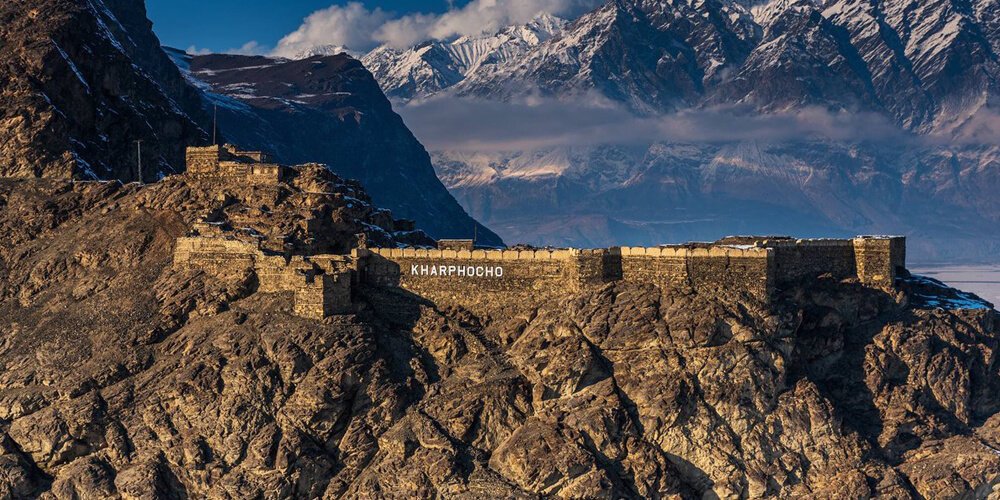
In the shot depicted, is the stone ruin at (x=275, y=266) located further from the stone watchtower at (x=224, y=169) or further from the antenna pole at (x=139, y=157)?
the antenna pole at (x=139, y=157)

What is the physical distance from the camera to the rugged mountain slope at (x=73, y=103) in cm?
14712

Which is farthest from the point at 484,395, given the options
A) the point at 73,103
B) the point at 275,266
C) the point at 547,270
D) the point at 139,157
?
the point at 73,103

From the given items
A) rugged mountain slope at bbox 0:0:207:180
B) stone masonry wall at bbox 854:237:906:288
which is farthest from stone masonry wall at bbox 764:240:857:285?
rugged mountain slope at bbox 0:0:207:180

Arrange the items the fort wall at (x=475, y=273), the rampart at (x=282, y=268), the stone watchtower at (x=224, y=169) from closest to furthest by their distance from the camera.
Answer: the rampart at (x=282, y=268) < the fort wall at (x=475, y=273) < the stone watchtower at (x=224, y=169)

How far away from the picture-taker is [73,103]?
159 meters

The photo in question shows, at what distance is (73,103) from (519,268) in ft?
224

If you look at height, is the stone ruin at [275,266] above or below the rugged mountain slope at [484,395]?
above

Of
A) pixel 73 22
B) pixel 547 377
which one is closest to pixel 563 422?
pixel 547 377

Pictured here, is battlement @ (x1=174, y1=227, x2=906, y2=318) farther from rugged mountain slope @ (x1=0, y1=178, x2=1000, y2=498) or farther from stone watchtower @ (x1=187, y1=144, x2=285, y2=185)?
stone watchtower @ (x1=187, y1=144, x2=285, y2=185)

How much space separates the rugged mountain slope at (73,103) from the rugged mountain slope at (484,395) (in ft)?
92.3

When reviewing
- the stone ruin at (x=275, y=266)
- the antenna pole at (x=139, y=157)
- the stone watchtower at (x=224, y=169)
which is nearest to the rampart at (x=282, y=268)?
the stone ruin at (x=275, y=266)

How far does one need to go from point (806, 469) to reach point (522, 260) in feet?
99.3

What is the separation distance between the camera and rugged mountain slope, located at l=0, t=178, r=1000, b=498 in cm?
10506

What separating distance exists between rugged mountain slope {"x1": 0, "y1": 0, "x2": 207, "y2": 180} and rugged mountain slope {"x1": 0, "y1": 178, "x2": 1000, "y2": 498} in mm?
28145
